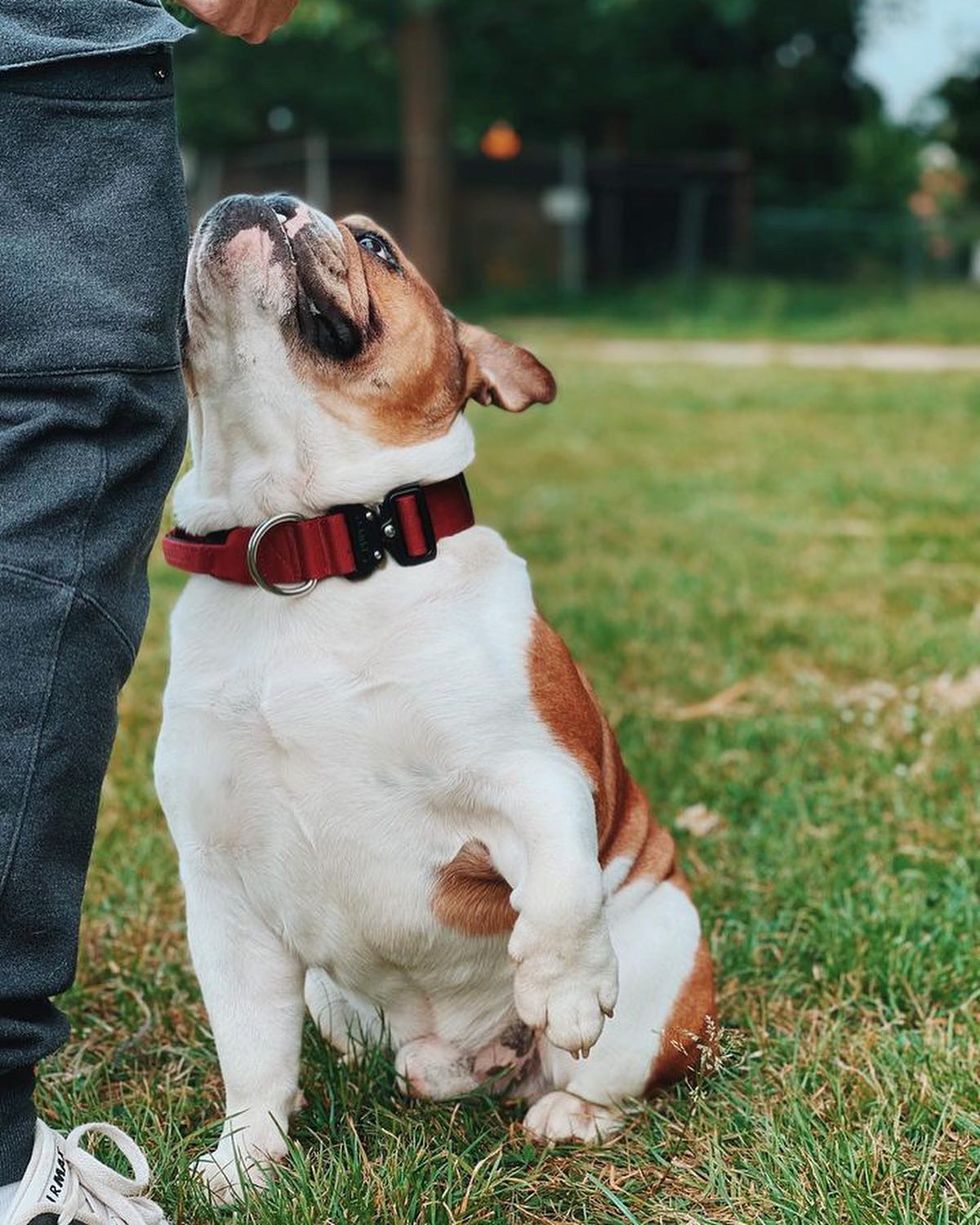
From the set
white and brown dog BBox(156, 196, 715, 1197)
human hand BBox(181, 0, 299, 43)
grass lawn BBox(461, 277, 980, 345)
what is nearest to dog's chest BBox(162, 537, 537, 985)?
white and brown dog BBox(156, 196, 715, 1197)

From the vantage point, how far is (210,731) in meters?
2.34

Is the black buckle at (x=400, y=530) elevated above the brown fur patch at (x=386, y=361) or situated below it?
below

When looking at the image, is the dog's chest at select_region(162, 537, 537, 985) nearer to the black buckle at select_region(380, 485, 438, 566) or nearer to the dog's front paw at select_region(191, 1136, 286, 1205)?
the black buckle at select_region(380, 485, 438, 566)

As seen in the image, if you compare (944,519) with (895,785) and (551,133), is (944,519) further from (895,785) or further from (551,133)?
(551,133)

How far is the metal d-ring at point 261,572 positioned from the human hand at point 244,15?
69 centimetres

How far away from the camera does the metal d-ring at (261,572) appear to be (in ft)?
7.77

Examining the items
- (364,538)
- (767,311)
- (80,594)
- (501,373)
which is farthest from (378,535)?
(767,311)

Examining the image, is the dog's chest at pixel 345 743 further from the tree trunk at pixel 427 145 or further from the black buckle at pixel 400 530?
the tree trunk at pixel 427 145

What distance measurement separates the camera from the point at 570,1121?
244 centimetres

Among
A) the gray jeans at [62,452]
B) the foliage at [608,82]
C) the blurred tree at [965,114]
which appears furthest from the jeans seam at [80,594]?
the blurred tree at [965,114]

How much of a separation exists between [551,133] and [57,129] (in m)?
28.0

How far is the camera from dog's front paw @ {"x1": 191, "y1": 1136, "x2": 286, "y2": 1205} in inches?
87.7

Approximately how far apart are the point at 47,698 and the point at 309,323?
2.98 ft

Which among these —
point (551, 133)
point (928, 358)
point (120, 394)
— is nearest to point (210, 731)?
point (120, 394)
